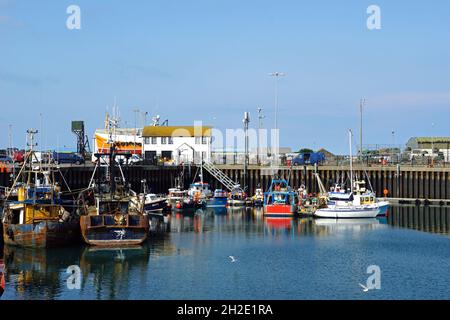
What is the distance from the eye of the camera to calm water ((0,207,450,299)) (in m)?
43.6

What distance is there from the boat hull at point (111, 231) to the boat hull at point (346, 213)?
107 ft

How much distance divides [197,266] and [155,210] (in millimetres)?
38849

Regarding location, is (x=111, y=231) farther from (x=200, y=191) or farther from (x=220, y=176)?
(x=220, y=176)

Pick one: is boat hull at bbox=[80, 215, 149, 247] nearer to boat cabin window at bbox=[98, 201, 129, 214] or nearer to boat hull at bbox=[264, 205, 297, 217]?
boat cabin window at bbox=[98, 201, 129, 214]

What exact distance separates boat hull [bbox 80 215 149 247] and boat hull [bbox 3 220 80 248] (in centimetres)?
144

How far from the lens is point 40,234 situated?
56344 mm

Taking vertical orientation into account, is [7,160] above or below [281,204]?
above

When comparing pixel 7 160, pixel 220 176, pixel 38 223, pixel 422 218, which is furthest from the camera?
pixel 220 176

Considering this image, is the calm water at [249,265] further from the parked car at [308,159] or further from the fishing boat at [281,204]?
the parked car at [308,159]

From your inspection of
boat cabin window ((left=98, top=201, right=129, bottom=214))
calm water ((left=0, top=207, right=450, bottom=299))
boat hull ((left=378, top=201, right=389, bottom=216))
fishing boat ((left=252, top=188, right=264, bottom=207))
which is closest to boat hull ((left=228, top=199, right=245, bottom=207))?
fishing boat ((left=252, top=188, right=264, bottom=207))

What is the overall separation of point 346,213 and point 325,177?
28.7 metres

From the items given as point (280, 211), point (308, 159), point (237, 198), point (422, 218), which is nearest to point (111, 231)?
point (280, 211)
